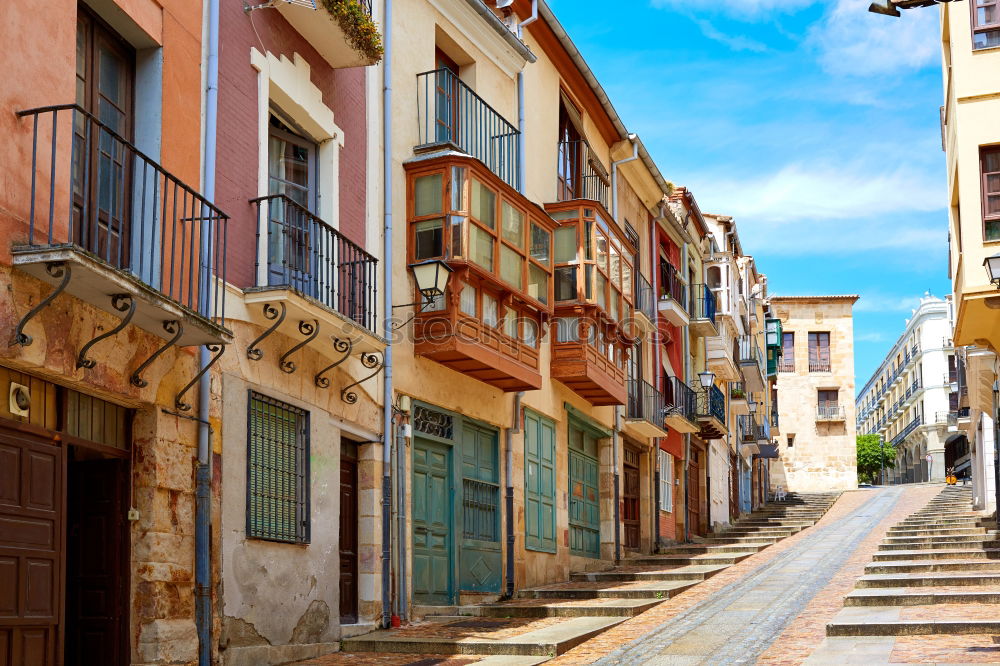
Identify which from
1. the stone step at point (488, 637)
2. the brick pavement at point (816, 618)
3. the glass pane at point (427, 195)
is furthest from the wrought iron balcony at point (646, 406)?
the stone step at point (488, 637)

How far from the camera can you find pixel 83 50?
9.64 metres

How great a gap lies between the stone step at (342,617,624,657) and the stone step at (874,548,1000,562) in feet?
22.7

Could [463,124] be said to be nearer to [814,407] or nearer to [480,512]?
[480,512]

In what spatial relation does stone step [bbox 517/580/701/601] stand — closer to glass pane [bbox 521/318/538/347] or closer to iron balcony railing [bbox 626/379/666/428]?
glass pane [bbox 521/318/538/347]

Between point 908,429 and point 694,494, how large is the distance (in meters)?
56.1

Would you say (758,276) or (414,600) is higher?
(758,276)

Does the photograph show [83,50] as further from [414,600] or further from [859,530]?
[859,530]

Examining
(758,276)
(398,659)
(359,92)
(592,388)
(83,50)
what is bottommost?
(398,659)

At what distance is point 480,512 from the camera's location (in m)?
16.9

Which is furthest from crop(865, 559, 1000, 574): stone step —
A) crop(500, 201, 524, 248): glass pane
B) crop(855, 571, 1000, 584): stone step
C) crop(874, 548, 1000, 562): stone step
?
crop(500, 201, 524, 248): glass pane

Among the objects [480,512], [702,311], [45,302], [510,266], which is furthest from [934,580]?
[702,311]

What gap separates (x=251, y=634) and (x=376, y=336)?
341 cm

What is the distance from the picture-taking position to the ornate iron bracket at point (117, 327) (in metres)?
8.74

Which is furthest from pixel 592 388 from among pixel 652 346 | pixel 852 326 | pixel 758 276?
pixel 852 326
